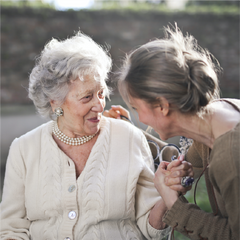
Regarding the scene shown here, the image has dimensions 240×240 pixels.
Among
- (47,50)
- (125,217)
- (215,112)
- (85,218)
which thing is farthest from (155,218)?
(47,50)

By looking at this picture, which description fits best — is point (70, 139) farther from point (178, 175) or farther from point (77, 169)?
point (178, 175)

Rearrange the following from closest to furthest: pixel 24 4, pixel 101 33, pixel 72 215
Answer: pixel 72 215, pixel 24 4, pixel 101 33

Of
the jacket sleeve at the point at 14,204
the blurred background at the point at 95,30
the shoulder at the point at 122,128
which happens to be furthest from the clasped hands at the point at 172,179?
the blurred background at the point at 95,30

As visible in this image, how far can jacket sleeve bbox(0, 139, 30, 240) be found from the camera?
2.13 meters

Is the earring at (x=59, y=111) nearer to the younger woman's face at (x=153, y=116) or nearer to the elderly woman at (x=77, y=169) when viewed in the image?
the elderly woman at (x=77, y=169)

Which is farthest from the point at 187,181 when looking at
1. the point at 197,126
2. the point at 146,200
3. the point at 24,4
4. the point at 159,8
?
the point at 159,8

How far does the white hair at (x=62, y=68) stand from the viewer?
216 centimetres

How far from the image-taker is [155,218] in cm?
208

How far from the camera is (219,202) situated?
5.74 ft

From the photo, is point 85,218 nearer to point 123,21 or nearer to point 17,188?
point 17,188

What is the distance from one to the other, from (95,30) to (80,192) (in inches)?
311

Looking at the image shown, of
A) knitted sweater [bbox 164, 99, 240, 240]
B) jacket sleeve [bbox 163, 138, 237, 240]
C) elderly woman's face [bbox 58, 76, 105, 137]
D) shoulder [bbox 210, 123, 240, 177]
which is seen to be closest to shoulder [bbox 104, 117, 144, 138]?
elderly woman's face [bbox 58, 76, 105, 137]

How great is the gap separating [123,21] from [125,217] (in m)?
8.16

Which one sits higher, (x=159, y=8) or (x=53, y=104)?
(x=159, y=8)
